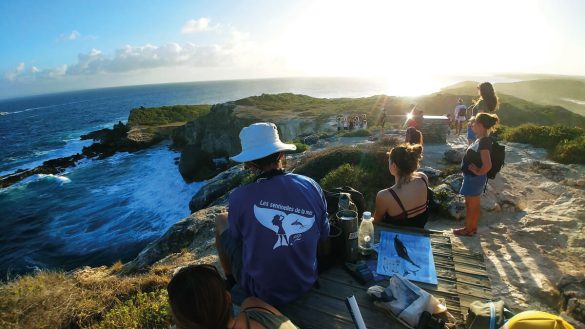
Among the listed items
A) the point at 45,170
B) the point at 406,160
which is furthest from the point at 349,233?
the point at 45,170

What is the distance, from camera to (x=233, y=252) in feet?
11.4

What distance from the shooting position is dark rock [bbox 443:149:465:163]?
11.8m

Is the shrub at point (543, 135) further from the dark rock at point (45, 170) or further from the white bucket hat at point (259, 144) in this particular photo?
the dark rock at point (45, 170)

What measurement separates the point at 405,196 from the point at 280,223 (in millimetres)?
2257

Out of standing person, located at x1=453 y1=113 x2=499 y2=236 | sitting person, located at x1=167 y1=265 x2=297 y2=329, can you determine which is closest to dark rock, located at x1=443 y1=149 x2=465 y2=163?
standing person, located at x1=453 y1=113 x2=499 y2=236

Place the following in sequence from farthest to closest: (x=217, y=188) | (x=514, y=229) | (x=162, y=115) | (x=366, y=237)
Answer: (x=162, y=115) < (x=217, y=188) < (x=514, y=229) < (x=366, y=237)

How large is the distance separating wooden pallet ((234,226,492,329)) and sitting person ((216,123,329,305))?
0.18m

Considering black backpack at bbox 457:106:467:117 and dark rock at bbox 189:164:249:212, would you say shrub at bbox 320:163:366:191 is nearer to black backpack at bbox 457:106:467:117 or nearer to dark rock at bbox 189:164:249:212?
dark rock at bbox 189:164:249:212

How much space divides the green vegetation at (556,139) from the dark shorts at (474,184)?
7.08 m

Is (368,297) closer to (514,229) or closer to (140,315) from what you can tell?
(140,315)

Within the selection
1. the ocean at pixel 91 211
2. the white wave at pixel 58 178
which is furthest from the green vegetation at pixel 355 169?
the white wave at pixel 58 178

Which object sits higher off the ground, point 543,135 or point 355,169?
point 543,135

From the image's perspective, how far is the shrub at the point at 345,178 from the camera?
378 inches

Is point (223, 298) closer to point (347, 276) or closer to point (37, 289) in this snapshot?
point (347, 276)
